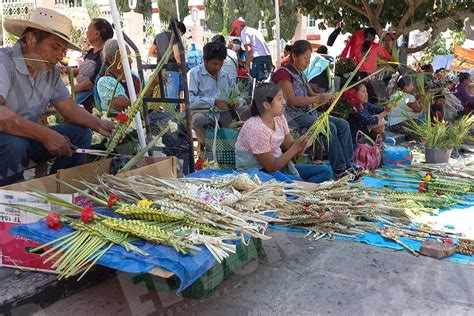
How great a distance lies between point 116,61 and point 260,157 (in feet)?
4.61

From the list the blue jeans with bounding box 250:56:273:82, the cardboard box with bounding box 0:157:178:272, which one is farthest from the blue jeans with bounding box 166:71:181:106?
the blue jeans with bounding box 250:56:273:82

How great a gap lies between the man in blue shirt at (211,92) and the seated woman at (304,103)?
481mm

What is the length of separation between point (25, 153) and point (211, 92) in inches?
90.6

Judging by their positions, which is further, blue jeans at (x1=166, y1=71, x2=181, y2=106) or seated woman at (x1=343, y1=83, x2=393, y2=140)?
seated woman at (x1=343, y1=83, x2=393, y2=140)

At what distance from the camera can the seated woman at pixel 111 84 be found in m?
3.76

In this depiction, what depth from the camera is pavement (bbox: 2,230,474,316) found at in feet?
8.04

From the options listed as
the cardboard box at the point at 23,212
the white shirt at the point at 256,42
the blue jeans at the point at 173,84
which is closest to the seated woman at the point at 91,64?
the blue jeans at the point at 173,84

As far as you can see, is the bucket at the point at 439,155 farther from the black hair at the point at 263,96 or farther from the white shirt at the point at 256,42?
the white shirt at the point at 256,42

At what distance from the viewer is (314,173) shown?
13.9 feet

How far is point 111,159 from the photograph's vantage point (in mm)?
3158

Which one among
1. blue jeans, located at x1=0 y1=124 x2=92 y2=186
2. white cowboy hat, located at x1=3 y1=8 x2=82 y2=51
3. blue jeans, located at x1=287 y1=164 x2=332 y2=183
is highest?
white cowboy hat, located at x1=3 y1=8 x2=82 y2=51

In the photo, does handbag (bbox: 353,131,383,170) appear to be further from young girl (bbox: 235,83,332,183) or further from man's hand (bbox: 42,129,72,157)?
man's hand (bbox: 42,129,72,157)

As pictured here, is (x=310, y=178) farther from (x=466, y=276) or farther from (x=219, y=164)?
(x=466, y=276)

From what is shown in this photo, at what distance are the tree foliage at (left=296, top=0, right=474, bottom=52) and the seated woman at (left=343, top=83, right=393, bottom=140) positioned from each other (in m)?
3.17
